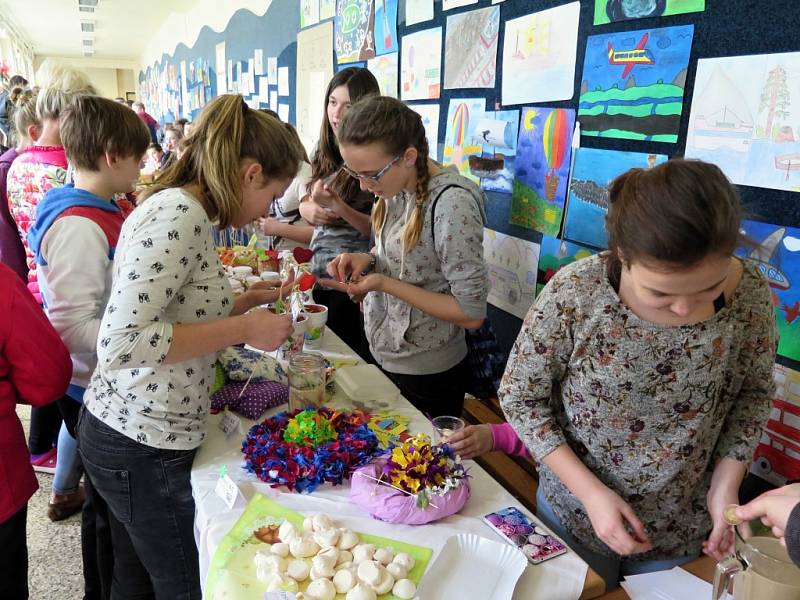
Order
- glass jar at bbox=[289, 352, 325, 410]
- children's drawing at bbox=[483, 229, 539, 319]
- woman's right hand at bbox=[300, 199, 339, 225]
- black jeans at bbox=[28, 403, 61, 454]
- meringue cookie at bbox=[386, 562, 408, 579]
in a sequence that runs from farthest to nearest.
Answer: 1. black jeans at bbox=[28, 403, 61, 454]
2. woman's right hand at bbox=[300, 199, 339, 225]
3. children's drawing at bbox=[483, 229, 539, 319]
4. glass jar at bbox=[289, 352, 325, 410]
5. meringue cookie at bbox=[386, 562, 408, 579]

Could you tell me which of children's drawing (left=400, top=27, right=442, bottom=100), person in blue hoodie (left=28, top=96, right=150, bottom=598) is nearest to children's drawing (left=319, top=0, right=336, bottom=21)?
children's drawing (left=400, top=27, right=442, bottom=100)

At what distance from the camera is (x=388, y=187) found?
5.01 feet

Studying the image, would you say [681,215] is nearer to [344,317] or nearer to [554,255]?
[554,255]

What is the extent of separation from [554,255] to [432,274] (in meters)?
0.47

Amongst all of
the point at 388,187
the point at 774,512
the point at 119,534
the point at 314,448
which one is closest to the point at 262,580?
the point at 314,448

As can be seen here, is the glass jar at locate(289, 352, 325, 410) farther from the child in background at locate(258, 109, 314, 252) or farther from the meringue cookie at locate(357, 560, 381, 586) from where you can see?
the child in background at locate(258, 109, 314, 252)

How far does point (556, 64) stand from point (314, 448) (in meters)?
1.31

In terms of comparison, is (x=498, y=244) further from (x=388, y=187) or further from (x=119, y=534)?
(x=119, y=534)

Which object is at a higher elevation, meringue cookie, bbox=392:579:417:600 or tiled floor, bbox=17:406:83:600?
meringue cookie, bbox=392:579:417:600

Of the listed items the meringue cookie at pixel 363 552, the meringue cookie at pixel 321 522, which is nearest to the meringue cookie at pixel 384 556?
the meringue cookie at pixel 363 552

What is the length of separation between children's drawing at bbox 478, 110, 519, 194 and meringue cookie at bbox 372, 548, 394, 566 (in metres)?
1.38

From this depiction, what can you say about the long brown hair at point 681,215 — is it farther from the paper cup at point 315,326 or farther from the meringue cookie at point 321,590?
the paper cup at point 315,326

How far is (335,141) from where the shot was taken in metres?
2.18

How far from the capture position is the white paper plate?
908 millimetres
